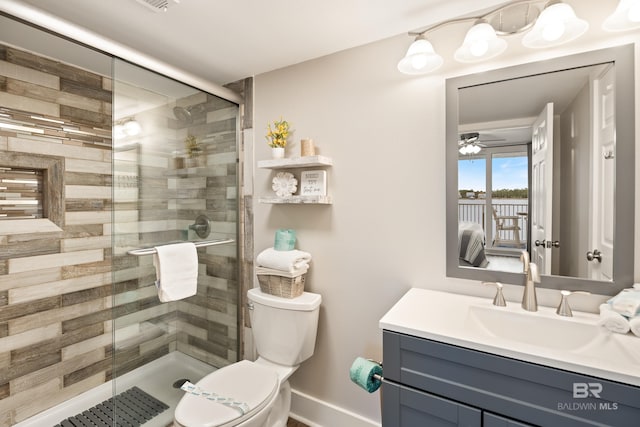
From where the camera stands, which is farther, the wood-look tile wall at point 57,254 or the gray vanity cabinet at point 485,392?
the wood-look tile wall at point 57,254

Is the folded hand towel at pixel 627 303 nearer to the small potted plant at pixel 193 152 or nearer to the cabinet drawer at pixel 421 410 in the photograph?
the cabinet drawer at pixel 421 410

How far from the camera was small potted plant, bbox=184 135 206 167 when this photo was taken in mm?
1863

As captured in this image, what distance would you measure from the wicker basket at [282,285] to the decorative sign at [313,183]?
51 cm

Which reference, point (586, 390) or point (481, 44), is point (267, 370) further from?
point (481, 44)

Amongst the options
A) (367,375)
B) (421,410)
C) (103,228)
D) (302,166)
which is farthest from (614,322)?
(103,228)

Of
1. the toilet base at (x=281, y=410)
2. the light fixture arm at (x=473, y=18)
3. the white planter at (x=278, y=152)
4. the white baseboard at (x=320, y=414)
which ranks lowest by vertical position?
the white baseboard at (x=320, y=414)

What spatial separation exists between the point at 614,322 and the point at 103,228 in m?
2.69

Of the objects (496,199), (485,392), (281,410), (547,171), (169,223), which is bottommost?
(281,410)

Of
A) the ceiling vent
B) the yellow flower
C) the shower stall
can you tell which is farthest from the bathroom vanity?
the ceiling vent

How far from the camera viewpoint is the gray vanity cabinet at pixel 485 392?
2.79 feet

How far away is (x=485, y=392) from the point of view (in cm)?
99

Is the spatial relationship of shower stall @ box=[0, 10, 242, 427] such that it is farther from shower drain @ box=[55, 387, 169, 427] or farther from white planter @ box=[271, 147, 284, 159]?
white planter @ box=[271, 147, 284, 159]

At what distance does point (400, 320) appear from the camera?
46.5 inches

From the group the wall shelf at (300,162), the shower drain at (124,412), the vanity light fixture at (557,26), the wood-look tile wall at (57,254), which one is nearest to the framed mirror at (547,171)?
the vanity light fixture at (557,26)
